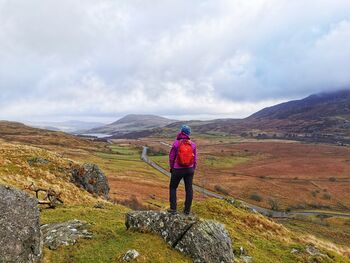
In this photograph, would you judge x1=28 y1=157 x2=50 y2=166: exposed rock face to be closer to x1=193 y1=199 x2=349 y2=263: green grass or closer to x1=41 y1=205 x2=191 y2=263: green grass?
x1=193 y1=199 x2=349 y2=263: green grass

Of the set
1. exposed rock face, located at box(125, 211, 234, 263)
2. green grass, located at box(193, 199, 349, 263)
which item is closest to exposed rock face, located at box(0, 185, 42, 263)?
exposed rock face, located at box(125, 211, 234, 263)

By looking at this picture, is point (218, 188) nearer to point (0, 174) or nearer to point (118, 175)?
point (118, 175)

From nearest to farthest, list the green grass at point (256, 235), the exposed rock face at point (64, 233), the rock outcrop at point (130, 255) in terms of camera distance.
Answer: the rock outcrop at point (130, 255), the exposed rock face at point (64, 233), the green grass at point (256, 235)

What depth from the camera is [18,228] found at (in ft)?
50.0

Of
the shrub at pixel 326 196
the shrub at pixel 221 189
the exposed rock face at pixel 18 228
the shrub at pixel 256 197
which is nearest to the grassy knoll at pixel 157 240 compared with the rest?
the exposed rock face at pixel 18 228

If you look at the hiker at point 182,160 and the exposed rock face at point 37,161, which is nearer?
the hiker at point 182,160

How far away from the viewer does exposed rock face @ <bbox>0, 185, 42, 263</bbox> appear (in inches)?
578

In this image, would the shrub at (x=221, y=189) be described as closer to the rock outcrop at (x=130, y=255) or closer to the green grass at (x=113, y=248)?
the green grass at (x=113, y=248)

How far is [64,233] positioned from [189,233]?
6.71m

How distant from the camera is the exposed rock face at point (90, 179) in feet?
142

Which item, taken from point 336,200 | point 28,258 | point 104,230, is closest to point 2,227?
point 28,258

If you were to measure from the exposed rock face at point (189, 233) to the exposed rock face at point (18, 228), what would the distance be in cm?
569

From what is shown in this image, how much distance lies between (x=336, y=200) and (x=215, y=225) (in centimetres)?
12854

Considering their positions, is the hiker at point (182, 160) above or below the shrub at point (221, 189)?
above
